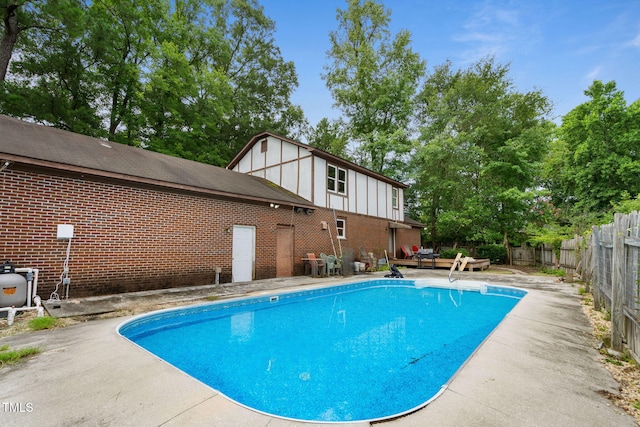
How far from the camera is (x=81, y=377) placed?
9.32 feet

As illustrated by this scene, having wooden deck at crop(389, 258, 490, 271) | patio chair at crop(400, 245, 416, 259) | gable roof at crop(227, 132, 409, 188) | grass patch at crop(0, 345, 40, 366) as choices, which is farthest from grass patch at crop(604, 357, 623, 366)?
patio chair at crop(400, 245, 416, 259)

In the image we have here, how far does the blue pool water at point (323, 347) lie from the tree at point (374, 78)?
17923 millimetres

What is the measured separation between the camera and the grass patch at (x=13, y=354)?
10.4 feet

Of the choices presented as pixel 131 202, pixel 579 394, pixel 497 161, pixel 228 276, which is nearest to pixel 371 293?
pixel 228 276

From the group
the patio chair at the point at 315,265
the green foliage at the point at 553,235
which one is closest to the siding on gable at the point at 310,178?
the patio chair at the point at 315,265

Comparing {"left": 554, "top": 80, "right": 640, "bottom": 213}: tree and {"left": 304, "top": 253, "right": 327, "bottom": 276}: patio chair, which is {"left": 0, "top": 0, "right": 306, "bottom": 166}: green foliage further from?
{"left": 554, "top": 80, "right": 640, "bottom": 213}: tree

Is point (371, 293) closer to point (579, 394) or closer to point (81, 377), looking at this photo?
point (579, 394)

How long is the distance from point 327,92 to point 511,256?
2006cm

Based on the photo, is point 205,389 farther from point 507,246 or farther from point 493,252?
point 507,246

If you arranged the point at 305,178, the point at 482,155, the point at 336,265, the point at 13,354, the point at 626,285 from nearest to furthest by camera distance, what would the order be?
the point at 13,354
the point at 626,285
the point at 336,265
the point at 305,178
the point at 482,155

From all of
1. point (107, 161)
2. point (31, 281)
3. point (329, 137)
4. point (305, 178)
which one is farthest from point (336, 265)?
point (329, 137)

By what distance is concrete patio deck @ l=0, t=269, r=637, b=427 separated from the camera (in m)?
2.19

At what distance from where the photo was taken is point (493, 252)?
1970cm

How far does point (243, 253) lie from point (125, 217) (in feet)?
13.0
